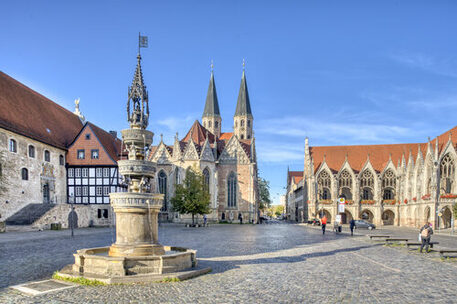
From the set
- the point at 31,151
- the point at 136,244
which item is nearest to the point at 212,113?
the point at 31,151

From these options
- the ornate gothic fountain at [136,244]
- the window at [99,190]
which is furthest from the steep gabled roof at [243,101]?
the ornate gothic fountain at [136,244]

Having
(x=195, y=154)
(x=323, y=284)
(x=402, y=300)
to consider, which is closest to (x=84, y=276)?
(x=323, y=284)

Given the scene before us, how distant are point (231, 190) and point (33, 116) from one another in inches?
1119

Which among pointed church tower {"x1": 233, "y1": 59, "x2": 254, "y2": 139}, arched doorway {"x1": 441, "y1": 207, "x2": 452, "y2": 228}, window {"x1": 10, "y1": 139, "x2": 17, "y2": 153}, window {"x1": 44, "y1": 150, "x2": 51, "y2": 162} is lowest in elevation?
arched doorway {"x1": 441, "y1": 207, "x2": 452, "y2": 228}

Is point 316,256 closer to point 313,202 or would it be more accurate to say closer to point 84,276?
point 84,276

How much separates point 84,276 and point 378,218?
5491 cm

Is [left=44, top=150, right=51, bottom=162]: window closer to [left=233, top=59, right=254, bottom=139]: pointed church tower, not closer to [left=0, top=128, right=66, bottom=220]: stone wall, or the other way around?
[left=0, top=128, right=66, bottom=220]: stone wall

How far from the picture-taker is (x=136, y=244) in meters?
10.2

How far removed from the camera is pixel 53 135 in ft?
138

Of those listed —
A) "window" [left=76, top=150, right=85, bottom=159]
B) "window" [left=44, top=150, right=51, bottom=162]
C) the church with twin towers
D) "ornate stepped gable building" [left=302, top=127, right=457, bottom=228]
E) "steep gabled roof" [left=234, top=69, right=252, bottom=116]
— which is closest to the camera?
"window" [left=44, top=150, right=51, bottom=162]

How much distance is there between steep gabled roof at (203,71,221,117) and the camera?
83250 millimetres

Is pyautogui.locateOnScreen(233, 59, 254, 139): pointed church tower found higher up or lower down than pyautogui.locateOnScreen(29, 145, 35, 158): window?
higher up

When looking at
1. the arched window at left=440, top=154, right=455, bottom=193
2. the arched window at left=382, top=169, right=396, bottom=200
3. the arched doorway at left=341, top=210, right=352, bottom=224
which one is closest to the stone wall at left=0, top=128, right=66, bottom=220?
the arched doorway at left=341, top=210, right=352, bottom=224

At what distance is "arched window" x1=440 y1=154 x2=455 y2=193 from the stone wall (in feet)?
144
